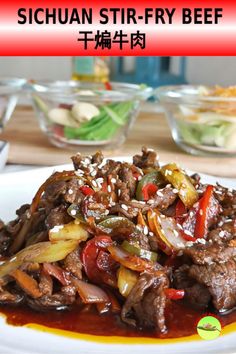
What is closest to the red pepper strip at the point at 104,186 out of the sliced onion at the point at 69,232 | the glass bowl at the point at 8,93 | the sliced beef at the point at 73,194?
the sliced beef at the point at 73,194

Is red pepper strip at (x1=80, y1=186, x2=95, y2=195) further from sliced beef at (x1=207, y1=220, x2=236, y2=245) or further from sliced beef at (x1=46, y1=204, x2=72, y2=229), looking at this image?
sliced beef at (x1=207, y1=220, x2=236, y2=245)

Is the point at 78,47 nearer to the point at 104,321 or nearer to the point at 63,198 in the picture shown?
the point at 63,198

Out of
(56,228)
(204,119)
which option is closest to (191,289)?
(56,228)

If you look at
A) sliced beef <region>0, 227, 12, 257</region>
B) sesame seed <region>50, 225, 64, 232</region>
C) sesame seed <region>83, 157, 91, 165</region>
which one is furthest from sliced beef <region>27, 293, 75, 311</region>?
sesame seed <region>83, 157, 91, 165</region>

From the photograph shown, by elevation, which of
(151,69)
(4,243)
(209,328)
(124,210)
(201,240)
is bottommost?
(209,328)

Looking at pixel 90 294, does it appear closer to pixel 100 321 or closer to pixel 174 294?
pixel 100 321

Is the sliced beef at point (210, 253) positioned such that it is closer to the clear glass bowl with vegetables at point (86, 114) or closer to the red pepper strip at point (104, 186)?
the red pepper strip at point (104, 186)
